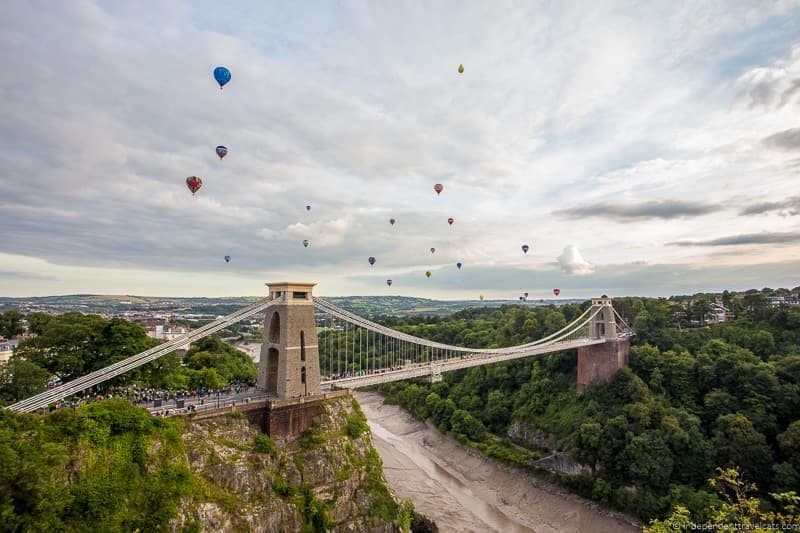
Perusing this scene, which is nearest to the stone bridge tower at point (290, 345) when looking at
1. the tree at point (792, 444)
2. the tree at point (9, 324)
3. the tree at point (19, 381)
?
the tree at point (19, 381)

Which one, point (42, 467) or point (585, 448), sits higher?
point (42, 467)

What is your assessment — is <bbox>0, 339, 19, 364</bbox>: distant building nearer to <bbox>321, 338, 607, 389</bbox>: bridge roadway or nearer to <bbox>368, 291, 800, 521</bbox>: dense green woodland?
<bbox>321, 338, 607, 389</bbox>: bridge roadway

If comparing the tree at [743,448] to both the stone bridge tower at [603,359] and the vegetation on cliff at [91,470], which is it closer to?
the stone bridge tower at [603,359]

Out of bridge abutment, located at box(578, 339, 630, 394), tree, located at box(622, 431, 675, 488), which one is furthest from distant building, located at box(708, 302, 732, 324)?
tree, located at box(622, 431, 675, 488)

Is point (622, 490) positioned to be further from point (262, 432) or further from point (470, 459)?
point (262, 432)

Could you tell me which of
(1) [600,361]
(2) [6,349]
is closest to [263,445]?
(1) [600,361]

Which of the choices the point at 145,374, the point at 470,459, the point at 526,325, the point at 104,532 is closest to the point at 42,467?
the point at 104,532

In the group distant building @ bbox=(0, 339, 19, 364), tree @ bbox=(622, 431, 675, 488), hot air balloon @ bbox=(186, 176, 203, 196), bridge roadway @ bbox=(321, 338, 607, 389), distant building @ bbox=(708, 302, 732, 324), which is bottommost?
tree @ bbox=(622, 431, 675, 488)
